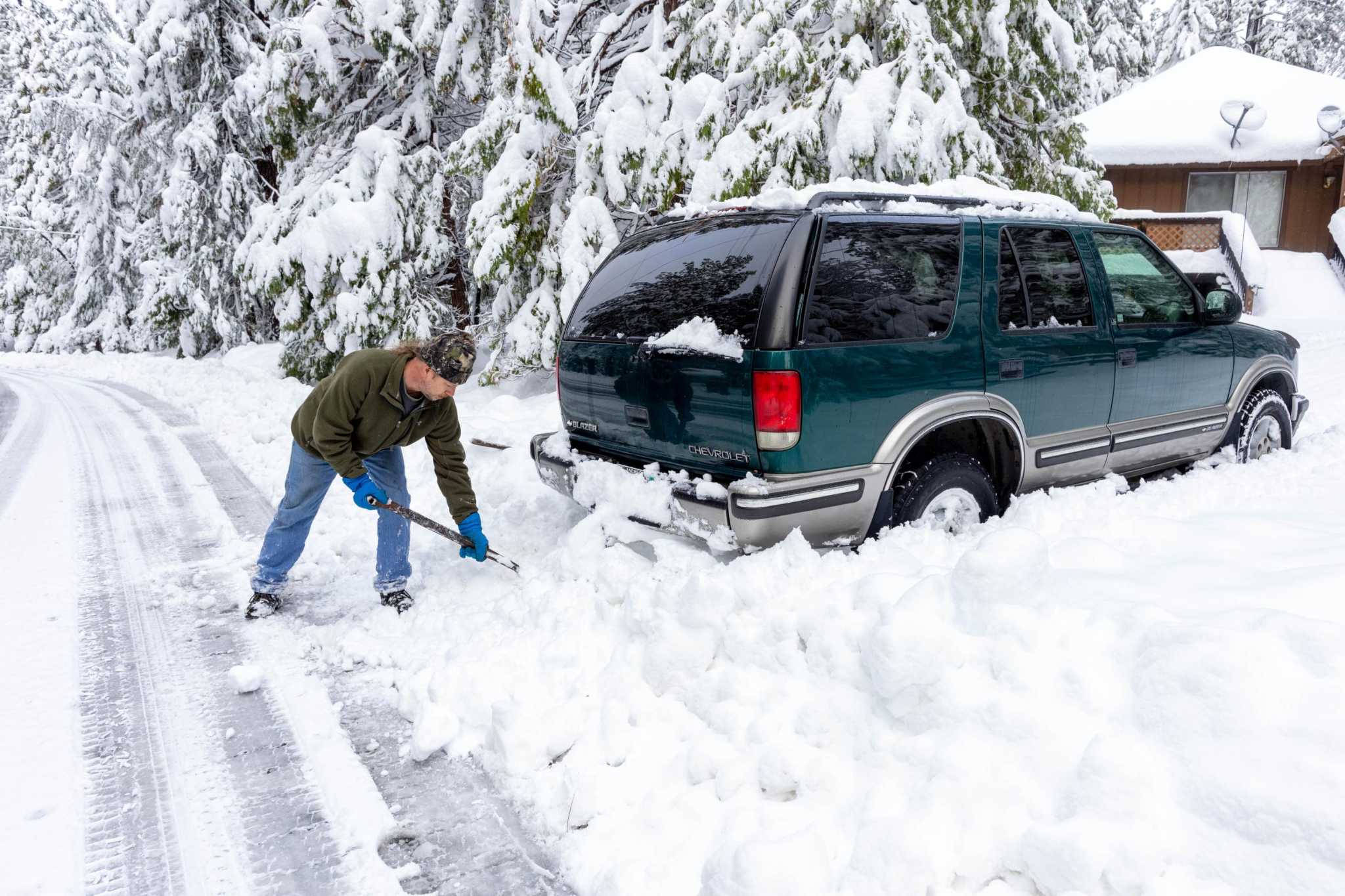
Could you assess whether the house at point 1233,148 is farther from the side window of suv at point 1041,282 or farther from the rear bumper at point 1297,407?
the side window of suv at point 1041,282

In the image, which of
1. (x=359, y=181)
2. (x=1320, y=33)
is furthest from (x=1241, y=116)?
(x=1320, y=33)

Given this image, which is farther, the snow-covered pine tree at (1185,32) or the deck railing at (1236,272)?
the snow-covered pine tree at (1185,32)

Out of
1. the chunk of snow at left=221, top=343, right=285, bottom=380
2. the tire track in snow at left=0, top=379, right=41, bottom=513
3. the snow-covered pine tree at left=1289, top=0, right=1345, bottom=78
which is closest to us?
the tire track in snow at left=0, top=379, right=41, bottom=513

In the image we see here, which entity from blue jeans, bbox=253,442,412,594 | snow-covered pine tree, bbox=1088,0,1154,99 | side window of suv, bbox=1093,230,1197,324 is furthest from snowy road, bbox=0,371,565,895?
snow-covered pine tree, bbox=1088,0,1154,99

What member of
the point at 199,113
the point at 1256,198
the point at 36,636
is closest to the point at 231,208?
the point at 199,113

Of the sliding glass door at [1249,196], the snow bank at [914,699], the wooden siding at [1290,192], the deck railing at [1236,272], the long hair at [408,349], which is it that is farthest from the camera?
the sliding glass door at [1249,196]

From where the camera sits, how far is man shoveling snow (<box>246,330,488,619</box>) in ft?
13.1

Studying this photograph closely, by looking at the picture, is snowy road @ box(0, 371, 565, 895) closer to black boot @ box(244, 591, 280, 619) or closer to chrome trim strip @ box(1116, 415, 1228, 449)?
black boot @ box(244, 591, 280, 619)

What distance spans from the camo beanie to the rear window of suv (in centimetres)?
73

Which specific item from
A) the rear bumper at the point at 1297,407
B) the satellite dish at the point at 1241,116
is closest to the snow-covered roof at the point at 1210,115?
the satellite dish at the point at 1241,116

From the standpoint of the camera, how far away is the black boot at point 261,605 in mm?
4387

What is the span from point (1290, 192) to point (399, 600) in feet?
86.9

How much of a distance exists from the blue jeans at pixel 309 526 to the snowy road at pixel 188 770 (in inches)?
13.9

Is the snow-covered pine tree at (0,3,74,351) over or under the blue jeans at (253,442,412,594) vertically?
over
